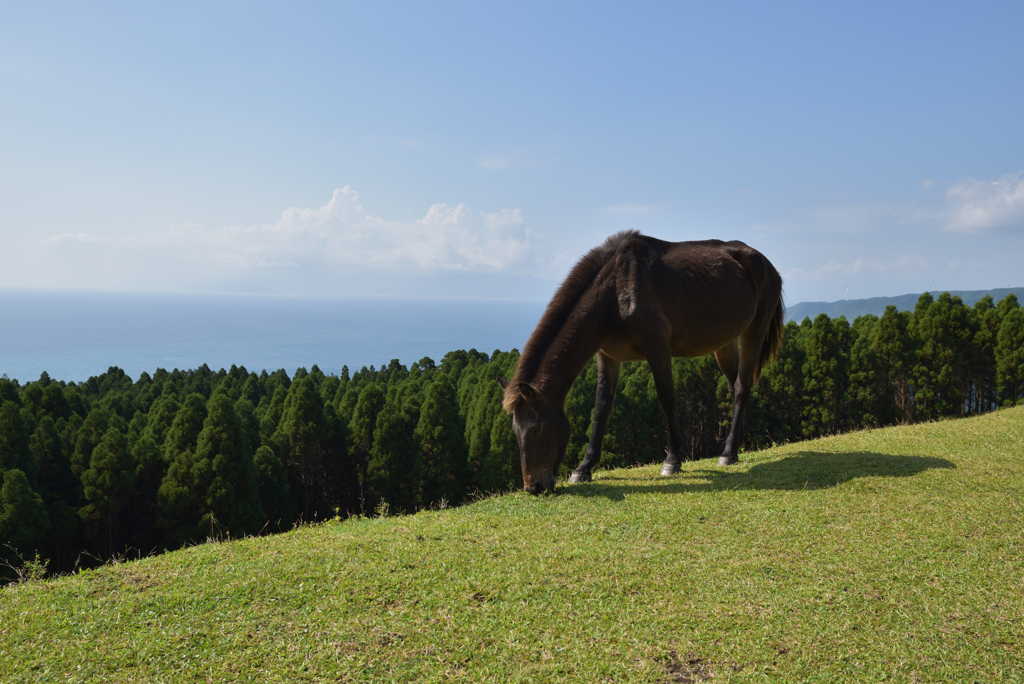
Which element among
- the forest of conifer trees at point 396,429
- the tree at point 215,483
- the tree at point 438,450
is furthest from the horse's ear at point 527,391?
the tree at point 438,450

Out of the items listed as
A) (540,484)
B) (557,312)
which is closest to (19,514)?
(540,484)

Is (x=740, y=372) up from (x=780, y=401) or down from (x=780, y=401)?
up

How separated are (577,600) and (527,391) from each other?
3.09 m

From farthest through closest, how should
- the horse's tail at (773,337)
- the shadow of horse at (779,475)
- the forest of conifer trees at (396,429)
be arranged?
the forest of conifer trees at (396,429)
the horse's tail at (773,337)
the shadow of horse at (779,475)

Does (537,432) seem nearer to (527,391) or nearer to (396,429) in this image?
(527,391)

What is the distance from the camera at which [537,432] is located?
7.21 meters

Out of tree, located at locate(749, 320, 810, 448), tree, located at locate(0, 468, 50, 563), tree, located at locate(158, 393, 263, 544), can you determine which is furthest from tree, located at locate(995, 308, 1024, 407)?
tree, located at locate(0, 468, 50, 563)

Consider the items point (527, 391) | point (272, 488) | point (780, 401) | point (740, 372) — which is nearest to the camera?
point (527, 391)

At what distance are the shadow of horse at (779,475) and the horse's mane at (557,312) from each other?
5.46ft

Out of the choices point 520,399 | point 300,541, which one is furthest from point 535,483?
point 300,541

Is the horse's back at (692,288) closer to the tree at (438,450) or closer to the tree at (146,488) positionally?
the tree at (438,450)

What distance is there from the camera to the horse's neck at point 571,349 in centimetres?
755

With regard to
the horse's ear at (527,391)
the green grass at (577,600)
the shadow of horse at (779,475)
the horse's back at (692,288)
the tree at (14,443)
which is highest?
the horse's back at (692,288)

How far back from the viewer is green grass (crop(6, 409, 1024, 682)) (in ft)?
12.0
